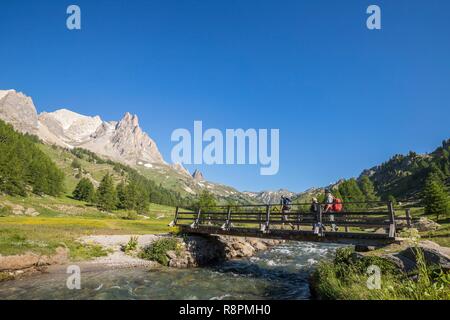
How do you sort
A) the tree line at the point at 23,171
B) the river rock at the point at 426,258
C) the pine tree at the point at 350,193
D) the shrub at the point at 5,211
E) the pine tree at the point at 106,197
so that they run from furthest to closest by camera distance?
1. the pine tree at the point at 106,197
2. the pine tree at the point at 350,193
3. the tree line at the point at 23,171
4. the shrub at the point at 5,211
5. the river rock at the point at 426,258

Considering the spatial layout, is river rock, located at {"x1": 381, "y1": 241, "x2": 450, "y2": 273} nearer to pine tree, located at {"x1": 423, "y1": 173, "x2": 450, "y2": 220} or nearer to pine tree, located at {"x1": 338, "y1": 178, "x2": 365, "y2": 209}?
pine tree, located at {"x1": 423, "y1": 173, "x2": 450, "y2": 220}

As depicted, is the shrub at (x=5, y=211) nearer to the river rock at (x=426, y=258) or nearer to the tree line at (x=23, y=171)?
the tree line at (x=23, y=171)

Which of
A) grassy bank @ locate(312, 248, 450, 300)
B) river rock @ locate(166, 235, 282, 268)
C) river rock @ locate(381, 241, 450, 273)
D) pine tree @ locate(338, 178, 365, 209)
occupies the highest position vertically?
pine tree @ locate(338, 178, 365, 209)

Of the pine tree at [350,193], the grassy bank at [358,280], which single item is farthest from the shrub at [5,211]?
the pine tree at [350,193]

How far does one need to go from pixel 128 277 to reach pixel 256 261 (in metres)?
13.5

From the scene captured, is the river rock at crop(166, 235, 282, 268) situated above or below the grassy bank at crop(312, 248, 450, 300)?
below

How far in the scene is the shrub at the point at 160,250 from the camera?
2409cm

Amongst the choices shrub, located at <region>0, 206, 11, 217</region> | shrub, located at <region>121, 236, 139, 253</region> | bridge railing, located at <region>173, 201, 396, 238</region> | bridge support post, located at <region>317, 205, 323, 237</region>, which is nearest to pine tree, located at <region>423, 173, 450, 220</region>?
bridge railing, located at <region>173, 201, 396, 238</region>

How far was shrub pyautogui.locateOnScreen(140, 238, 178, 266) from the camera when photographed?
24.1 metres

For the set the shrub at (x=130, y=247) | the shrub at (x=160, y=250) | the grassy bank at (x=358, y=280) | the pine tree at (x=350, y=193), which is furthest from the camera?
the pine tree at (x=350, y=193)

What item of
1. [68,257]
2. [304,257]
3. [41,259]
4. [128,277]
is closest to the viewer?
[128,277]
